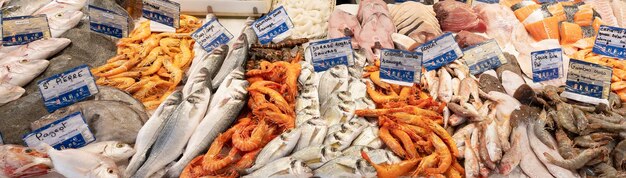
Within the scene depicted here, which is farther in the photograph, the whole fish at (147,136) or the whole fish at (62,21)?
the whole fish at (62,21)

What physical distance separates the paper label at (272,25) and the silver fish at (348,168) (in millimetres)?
1488

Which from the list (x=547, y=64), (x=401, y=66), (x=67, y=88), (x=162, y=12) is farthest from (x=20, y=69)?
(x=547, y=64)

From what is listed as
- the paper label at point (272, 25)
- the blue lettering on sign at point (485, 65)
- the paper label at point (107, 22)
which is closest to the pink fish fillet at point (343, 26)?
the paper label at point (272, 25)

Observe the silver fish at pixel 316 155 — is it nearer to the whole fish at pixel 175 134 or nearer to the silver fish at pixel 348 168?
the silver fish at pixel 348 168

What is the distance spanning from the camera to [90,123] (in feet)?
9.03

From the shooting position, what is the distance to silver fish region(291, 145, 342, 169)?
252 cm

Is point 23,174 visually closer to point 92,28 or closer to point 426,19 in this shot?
point 92,28

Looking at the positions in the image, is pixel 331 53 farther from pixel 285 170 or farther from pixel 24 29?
pixel 24 29

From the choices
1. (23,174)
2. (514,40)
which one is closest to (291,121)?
(23,174)

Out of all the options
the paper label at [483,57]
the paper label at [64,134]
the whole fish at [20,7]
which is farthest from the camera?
the whole fish at [20,7]

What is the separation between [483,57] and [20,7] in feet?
12.1

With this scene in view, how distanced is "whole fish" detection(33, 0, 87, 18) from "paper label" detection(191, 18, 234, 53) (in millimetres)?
1186

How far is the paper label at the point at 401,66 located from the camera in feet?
10.1

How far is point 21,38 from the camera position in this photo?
3.50 m
